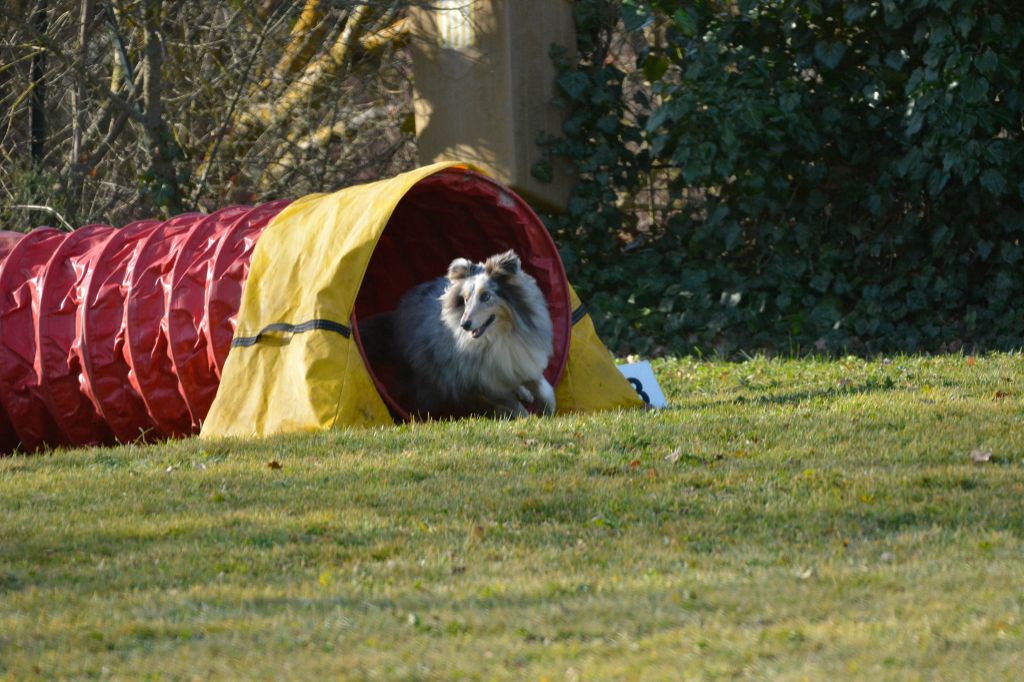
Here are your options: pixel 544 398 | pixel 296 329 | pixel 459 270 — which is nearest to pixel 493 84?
pixel 459 270

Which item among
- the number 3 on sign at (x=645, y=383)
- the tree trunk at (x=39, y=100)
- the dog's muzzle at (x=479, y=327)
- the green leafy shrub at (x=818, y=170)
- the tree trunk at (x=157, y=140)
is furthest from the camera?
the tree trunk at (x=39, y=100)

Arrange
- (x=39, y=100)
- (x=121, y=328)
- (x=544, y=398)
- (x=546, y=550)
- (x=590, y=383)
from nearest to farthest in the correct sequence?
(x=546, y=550), (x=544, y=398), (x=121, y=328), (x=590, y=383), (x=39, y=100)

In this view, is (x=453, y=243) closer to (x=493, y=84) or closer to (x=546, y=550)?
(x=493, y=84)

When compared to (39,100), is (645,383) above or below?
below

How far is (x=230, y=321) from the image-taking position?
8.37 m

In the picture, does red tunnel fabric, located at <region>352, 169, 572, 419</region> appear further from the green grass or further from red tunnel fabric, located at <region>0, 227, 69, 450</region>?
red tunnel fabric, located at <region>0, 227, 69, 450</region>

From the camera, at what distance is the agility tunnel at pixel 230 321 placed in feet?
26.0

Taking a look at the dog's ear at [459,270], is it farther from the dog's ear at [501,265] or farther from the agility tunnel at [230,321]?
the agility tunnel at [230,321]

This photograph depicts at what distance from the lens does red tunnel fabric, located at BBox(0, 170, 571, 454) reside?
28.0 feet

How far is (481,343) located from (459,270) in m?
0.45

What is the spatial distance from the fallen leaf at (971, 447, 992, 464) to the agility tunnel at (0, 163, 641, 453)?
9.28 ft

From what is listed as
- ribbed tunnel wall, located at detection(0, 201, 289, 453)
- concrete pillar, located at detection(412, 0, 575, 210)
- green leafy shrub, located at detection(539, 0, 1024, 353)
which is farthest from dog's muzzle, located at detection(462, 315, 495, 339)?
concrete pillar, located at detection(412, 0, 575, 210)

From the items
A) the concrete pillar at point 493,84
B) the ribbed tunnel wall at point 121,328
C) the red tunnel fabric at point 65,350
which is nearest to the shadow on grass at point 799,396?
the ribbed tunnel wall at point 121,328

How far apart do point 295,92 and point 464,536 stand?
9.77 metres
